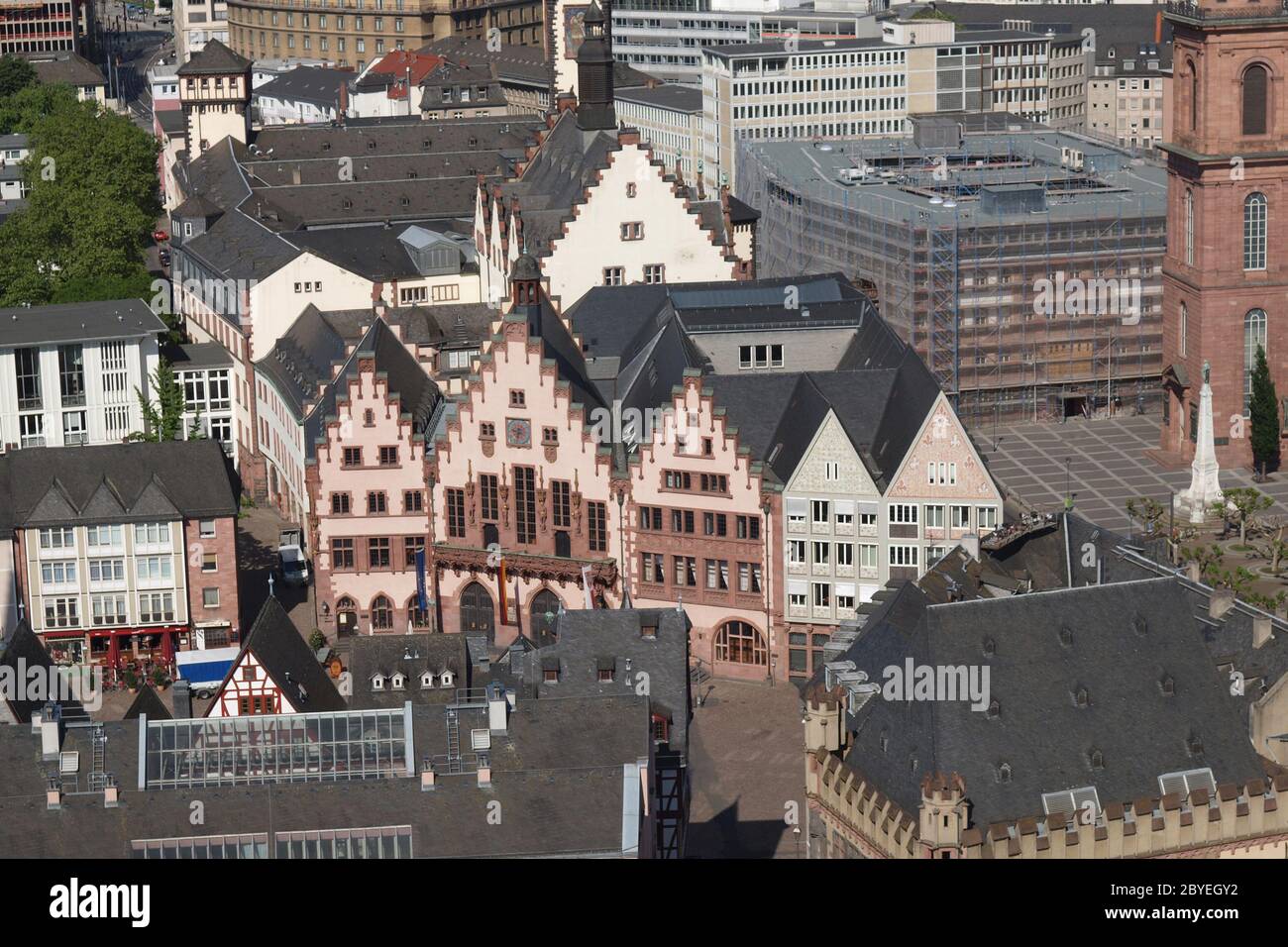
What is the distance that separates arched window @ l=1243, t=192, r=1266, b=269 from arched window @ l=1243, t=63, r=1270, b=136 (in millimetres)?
4561

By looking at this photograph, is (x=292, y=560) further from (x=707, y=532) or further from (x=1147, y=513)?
(x=1147, y=513)

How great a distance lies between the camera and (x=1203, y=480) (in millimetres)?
143625

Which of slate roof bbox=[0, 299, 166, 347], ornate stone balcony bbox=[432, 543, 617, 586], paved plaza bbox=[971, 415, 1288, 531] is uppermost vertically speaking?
slate roof bbox=[0, 299, 166, 347]

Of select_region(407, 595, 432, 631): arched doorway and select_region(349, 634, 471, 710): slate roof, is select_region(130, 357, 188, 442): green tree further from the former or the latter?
select_region(349, 634, 471, 710): slate roof

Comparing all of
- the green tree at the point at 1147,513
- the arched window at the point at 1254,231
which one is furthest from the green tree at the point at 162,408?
the arched window at the point at 1254,231

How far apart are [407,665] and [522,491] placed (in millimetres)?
30345

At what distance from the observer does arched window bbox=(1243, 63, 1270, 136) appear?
14900 centimetres

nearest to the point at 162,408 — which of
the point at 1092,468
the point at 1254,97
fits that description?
the point at 1092,468

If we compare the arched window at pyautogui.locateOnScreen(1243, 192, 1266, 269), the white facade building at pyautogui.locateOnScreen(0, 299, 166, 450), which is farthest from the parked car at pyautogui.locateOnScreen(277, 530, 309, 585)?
the arched window at pyautogui.locateOnScreen(1243, 192, 1266, 269)

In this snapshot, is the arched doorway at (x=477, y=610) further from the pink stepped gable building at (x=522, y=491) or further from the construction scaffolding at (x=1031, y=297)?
the construction scaffolding at (x=1031, y=297)

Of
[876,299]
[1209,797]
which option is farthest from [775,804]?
[876,299]

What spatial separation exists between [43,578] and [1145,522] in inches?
2431

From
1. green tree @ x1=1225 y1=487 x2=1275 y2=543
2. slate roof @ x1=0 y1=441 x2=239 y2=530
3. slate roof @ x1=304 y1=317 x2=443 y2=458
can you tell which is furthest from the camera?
green tree @ x1=1225 y1=487 x2=1275 y2=543
